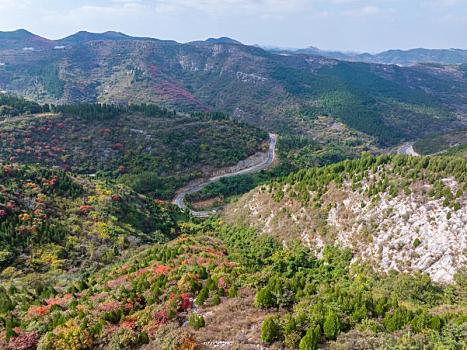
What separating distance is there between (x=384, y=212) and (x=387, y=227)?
249cm

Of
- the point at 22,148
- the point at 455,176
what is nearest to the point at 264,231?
the point at 455,176

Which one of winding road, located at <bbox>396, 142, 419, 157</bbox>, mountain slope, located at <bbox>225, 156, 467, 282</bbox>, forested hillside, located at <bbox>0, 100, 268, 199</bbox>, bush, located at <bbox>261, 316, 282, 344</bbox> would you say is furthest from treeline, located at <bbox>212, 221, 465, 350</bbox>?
winding road, located at <bbox>396, 142, 419, 157</bbox>

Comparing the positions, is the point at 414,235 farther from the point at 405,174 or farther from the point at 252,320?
the point at 252,320

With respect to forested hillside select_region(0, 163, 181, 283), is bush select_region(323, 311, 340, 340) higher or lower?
higher

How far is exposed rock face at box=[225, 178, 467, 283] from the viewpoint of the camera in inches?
1389

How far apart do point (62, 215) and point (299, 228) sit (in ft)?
114

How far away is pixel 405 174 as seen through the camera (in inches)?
1797

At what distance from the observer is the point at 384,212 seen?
140ft

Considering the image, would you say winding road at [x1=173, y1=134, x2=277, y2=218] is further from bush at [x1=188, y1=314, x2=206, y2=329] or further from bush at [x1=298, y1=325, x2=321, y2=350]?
bush at [x1=298, y1=325, x2=321, y2=350]

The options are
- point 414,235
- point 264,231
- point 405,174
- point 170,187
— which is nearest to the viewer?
point 414,235

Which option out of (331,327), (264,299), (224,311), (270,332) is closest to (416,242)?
(264,299)

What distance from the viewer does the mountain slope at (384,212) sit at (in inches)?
1422

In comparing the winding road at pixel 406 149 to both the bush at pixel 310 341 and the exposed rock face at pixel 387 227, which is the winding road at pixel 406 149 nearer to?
the exposed rock face at pixel 387 227

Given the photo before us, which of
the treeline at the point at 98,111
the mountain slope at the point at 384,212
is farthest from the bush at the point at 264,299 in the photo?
the treeline at the point at 98,111
